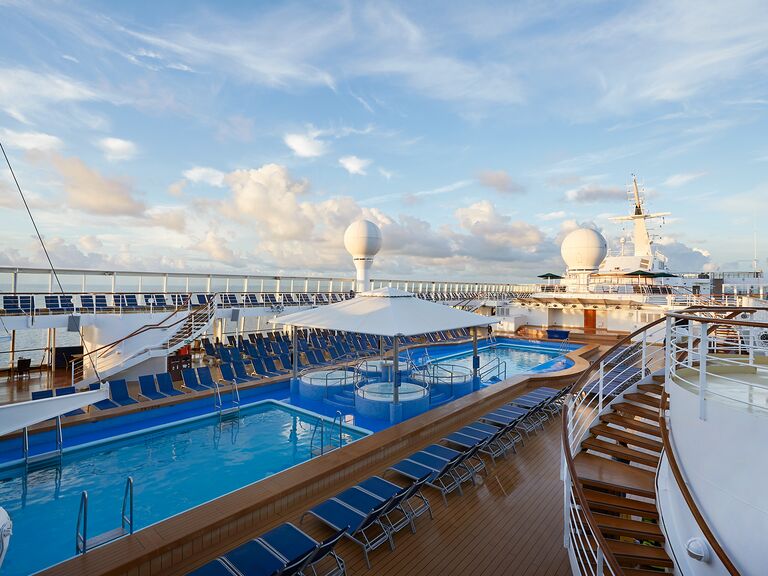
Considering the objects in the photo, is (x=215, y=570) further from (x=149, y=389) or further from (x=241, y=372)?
(x=241, y=372)

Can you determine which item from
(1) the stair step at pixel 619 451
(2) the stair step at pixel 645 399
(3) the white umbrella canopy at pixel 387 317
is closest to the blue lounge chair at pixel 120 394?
(3) the white umbrella canopy at pixel 387 317

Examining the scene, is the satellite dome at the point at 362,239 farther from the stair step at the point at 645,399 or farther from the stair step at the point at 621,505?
the stair step at the point at 621,505

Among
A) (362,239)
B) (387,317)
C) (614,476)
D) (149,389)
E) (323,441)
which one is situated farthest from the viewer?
(362,239)

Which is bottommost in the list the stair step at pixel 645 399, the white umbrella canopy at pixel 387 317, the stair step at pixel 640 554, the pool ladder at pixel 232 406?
the pool ladder at pixel 232 406

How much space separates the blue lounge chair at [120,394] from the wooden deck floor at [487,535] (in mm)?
4510

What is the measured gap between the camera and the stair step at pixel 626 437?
379 centimetres

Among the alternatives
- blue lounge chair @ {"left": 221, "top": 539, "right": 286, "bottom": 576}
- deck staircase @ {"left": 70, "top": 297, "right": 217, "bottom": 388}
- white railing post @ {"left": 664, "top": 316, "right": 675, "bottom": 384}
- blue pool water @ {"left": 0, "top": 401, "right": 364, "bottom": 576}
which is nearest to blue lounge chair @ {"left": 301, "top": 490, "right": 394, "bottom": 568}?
blue lounge chair @ {"left": 221, "top": 539, "right": 286, "bottom": 576}

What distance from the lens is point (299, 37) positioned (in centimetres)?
779

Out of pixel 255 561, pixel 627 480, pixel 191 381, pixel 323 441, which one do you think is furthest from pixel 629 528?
pixel 191 381

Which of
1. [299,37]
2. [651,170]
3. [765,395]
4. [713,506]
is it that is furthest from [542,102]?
[651,170]

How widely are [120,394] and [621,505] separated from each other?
7.39m

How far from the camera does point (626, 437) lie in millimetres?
3951

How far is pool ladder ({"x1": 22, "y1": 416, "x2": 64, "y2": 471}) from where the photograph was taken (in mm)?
5059

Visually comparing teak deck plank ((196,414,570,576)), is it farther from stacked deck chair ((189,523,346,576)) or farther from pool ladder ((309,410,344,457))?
pool ladder ((309,410,344,457))
